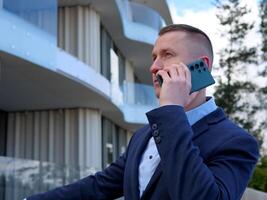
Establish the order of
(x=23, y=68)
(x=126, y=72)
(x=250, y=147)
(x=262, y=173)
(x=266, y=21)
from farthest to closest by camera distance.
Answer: (x=266, y=21) < (x=126, y=72) < (x=262, y=173) < (x=23, y=68) < (x=250, y=147)

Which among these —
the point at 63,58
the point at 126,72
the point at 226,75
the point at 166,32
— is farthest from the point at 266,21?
the point at 166,32

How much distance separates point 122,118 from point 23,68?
34.9 feet

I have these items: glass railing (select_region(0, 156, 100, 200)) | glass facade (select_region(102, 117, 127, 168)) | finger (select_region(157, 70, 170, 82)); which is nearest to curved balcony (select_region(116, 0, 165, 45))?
glass facade (select_region(102, 117, 127, 168))

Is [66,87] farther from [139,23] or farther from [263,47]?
[263,47]

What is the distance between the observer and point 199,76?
1951 millimetres

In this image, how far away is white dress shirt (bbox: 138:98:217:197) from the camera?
2.03 metres

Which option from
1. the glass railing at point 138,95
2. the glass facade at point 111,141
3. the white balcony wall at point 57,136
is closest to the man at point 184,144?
the white balcony wall at point 57,136

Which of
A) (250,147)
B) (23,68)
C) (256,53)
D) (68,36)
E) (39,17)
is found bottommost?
(250,147)

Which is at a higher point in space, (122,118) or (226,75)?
(226,75)

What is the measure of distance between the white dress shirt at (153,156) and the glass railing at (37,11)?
921 cm

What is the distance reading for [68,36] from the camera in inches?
749

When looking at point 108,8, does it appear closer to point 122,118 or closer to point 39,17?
point 122,118

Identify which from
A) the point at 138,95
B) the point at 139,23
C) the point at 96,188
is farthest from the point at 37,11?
the point at 139,23

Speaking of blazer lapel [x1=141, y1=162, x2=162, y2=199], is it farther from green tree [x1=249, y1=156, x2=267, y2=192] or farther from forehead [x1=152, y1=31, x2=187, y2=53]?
green tree [x1=249, y1=156, x2=267, y2=192]
